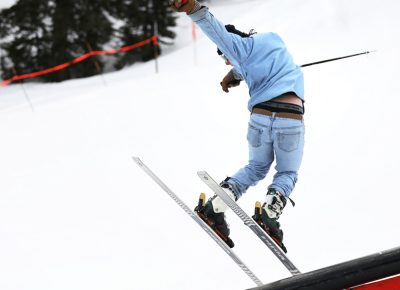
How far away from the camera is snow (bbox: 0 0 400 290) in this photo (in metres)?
5.19

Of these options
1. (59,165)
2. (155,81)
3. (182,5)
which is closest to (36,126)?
(59,165)

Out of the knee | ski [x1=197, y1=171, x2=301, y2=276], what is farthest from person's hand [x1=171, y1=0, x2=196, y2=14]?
the knee

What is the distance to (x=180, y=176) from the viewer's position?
7027 mm

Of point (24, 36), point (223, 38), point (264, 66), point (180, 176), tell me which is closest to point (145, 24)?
point (24, 36)

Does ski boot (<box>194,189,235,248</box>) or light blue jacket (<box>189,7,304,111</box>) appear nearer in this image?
light blue jacket (<box>189,7,304,111</box>)

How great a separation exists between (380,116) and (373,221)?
2.59 metres

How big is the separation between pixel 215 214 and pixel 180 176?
132 inches

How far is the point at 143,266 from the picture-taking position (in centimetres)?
514

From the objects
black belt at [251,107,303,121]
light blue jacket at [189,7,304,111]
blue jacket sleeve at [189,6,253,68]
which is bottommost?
black belt at [251,107,303,121]

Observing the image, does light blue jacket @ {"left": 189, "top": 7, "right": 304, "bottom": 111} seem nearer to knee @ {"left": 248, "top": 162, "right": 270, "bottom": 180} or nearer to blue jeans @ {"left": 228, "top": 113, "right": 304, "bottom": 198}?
blue jeans @ {"left": 228, "top": 113, "right": 304, "bottom": 198}

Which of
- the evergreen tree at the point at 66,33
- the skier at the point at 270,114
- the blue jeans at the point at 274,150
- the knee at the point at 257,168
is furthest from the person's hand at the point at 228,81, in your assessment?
the evergreen tree at the point at 66,33

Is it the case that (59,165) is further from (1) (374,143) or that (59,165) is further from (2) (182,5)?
(2) (182,5)

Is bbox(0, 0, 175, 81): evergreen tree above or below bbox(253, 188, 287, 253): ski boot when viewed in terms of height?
below

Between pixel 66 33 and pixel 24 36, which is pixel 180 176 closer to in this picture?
pixel 66 33
